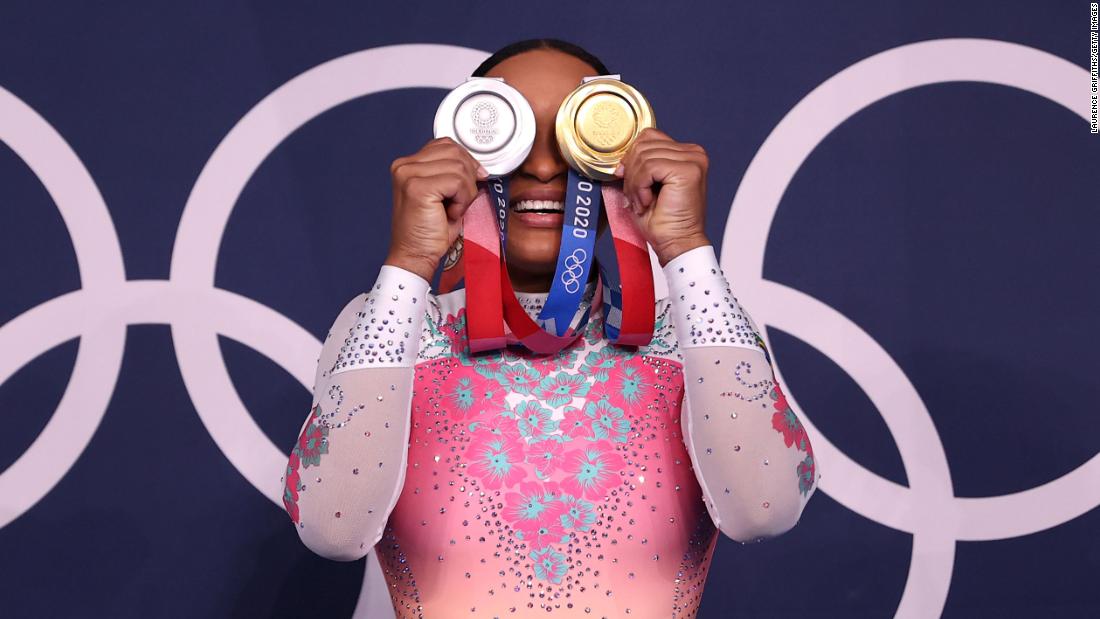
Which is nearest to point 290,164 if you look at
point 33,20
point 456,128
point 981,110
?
point 33,20

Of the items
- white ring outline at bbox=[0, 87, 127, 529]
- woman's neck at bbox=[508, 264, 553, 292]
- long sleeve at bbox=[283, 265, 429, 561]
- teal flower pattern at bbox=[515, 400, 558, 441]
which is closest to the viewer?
long sleeve at bbox=[283, 265, 429, 561]

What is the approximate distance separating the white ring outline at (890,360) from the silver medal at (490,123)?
88 cm

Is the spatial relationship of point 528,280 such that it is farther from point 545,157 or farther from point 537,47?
point 537,47

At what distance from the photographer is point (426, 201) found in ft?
4.52

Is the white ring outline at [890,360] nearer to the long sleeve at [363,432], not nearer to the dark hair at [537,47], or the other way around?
the dark hair at [537,47]

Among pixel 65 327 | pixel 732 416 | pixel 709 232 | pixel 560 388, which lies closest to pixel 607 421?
pixel 560 388

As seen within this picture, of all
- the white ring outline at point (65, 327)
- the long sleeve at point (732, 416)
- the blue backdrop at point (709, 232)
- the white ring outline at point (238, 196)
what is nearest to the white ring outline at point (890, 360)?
the blue backdrop at point (709, 232)

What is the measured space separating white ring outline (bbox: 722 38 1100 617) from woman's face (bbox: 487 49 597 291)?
2.59 feet

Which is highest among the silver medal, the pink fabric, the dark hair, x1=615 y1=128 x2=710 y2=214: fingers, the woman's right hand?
the dark hair

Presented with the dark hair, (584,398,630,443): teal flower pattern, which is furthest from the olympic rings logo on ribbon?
the dark hair

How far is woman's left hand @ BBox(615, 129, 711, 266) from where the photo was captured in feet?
4.56

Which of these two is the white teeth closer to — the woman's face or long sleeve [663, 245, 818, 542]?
the woman's face

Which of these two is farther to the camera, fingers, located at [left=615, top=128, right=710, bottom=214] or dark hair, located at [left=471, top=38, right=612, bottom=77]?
dark hair, located at [left=471, top=38, right=612, bottom=77]

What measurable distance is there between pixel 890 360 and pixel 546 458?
1.05m
